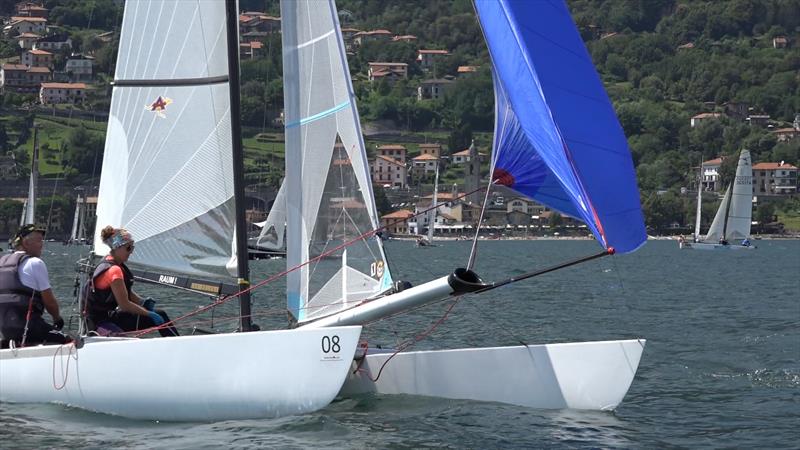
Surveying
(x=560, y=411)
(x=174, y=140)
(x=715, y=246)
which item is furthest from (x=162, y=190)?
(x=715, y=246)

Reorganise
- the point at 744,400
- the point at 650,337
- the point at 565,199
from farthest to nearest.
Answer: the point at 650,337 → the point at 744,400 → the point at 565,199

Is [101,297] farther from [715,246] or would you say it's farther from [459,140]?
[459,140]

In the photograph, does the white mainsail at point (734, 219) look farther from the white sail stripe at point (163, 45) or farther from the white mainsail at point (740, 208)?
the white sail stripe at point (163, 45)

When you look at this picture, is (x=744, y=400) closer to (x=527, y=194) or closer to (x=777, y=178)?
(x=527, y=194)

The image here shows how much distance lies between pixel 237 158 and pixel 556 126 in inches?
115

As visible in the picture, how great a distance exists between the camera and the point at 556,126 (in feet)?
30.6

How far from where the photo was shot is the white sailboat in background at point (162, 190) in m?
10.5

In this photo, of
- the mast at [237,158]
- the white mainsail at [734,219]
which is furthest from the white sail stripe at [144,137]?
the white mainsail at [734,219]

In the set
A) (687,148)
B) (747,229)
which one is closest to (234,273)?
(747,229)

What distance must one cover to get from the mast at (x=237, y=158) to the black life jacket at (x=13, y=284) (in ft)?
5.05

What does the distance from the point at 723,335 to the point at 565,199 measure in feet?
32.8

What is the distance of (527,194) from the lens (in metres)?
9.53

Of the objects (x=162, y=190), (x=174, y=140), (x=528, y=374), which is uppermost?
(x=174, y=140)

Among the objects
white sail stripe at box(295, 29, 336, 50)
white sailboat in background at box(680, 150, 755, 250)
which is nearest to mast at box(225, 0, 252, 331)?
white sail stripe at box(295, 29, 336, 50)
